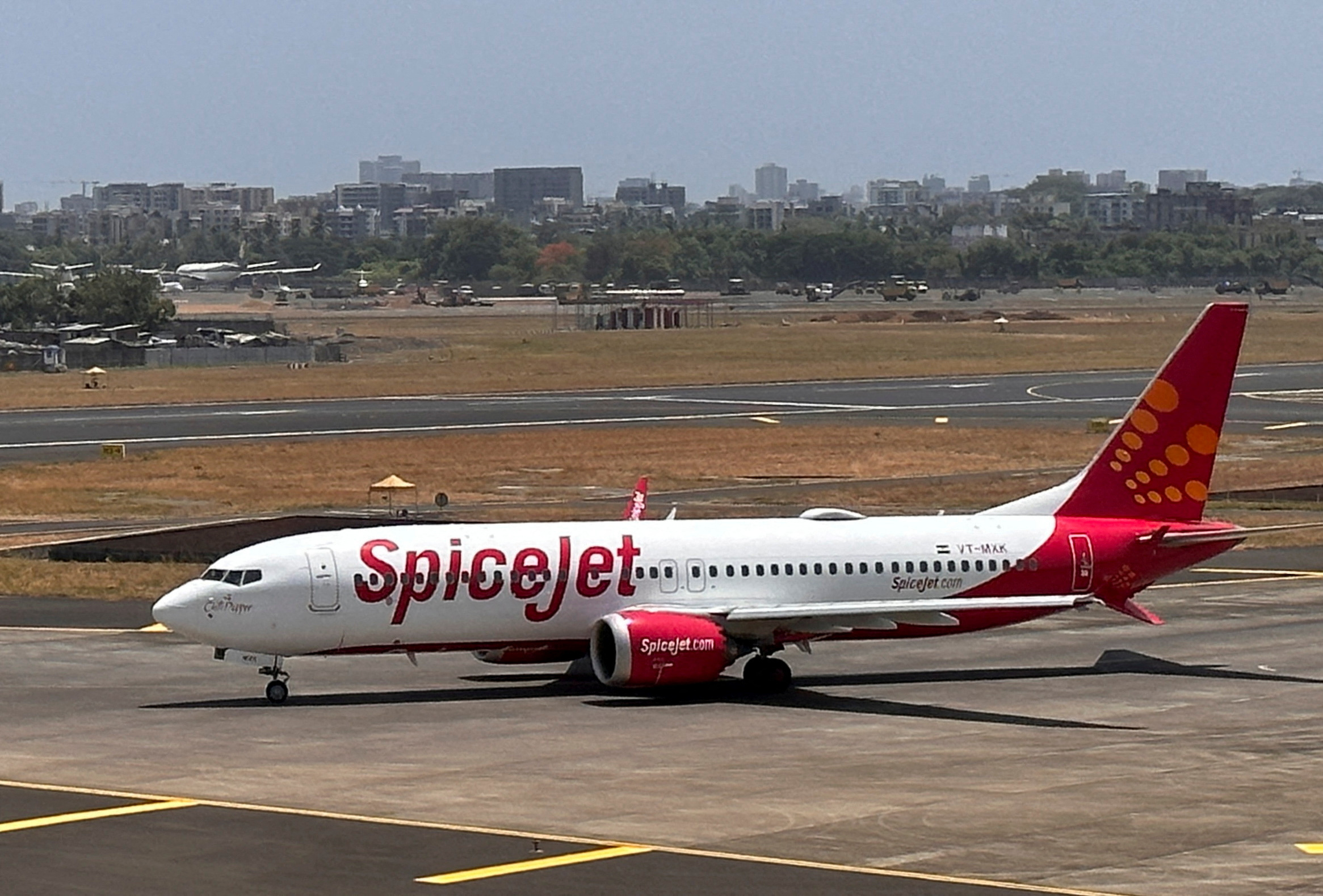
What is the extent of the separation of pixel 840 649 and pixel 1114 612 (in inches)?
406

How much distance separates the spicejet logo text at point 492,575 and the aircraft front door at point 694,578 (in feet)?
4.13

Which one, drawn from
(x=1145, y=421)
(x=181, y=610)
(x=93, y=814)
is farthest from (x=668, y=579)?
(x=93, y=814)

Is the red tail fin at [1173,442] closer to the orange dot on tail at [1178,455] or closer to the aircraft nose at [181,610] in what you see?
the orange dot on tail at [1178,455]

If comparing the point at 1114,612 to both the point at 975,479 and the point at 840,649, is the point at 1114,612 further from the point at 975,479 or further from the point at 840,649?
the point at 975,479

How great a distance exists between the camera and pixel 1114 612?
200 ft

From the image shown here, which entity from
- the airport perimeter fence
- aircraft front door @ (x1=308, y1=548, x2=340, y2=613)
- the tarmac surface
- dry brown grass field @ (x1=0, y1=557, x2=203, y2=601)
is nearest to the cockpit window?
aircraft front door @ (x1=308, y1=548, x2=340, y2=613)

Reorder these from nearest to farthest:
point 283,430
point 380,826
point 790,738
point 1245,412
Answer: point 380,826 → point 790,738 → point 283,430 → point 1245,412

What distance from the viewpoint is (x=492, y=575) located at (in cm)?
4666

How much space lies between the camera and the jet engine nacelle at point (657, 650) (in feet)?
150

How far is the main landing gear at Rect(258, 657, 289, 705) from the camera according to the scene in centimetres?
4647

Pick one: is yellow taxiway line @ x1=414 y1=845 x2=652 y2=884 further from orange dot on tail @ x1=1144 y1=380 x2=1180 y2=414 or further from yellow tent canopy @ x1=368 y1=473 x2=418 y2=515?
yellow tent canopy @ x1=368 y1=473 x2=418 y2=515

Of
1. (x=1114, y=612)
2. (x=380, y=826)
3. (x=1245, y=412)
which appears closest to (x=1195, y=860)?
(x=380, y=826)

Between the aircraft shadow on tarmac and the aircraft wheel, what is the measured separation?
0.72ft

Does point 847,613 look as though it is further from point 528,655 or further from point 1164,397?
point 1164,397
